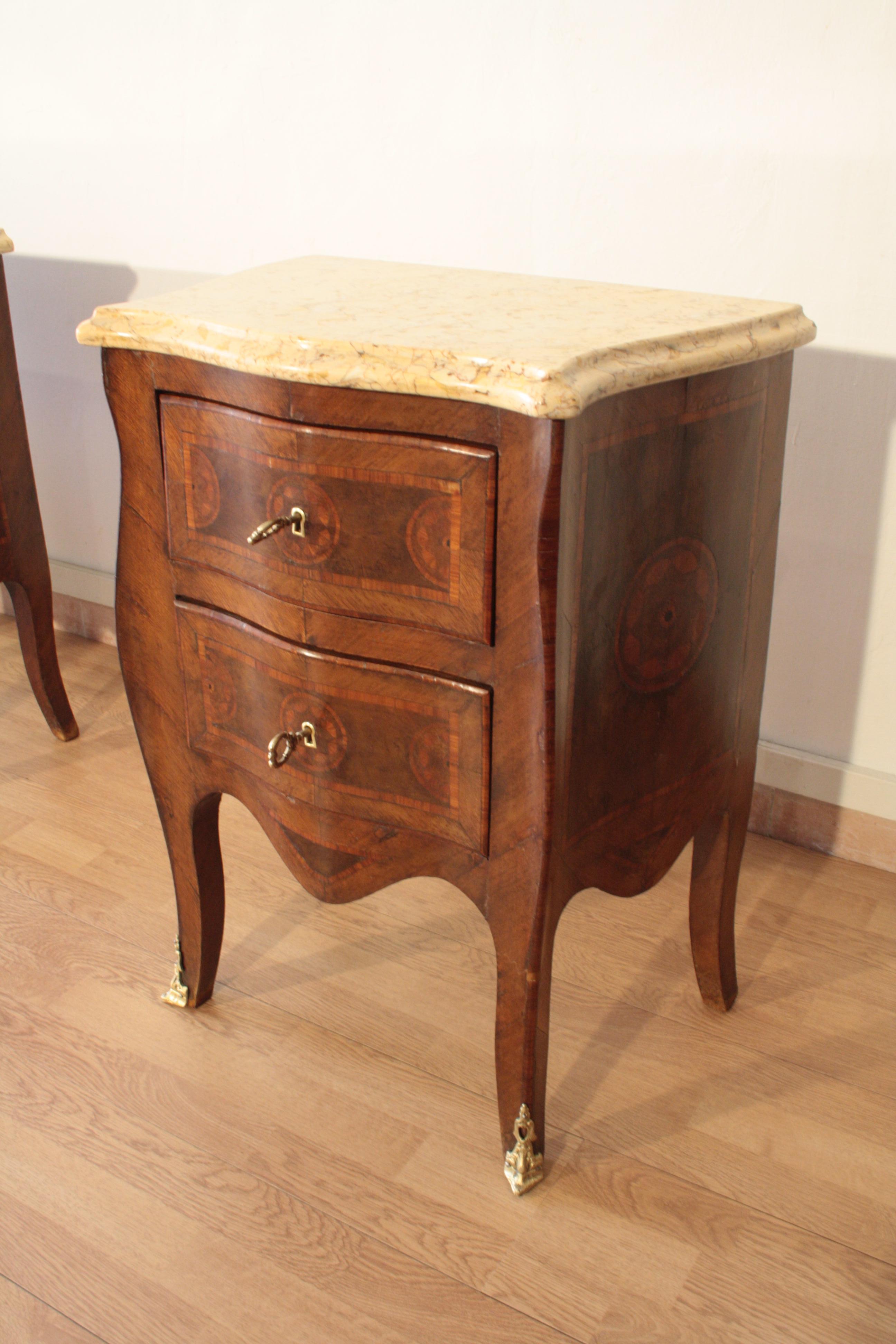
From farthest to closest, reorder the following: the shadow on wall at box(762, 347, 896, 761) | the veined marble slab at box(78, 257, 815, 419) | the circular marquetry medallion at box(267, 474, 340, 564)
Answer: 1. the shadow on wall at box(762, 347, 896, 761)
2. the circular marquetry medallion at box(267, 474, 340, 564)
3. the veined marble slab at box(78, 257, 815, 419)

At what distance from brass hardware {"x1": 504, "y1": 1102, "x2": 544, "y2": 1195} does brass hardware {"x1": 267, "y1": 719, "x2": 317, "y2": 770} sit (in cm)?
44

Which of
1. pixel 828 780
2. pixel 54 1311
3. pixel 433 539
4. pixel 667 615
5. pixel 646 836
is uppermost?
pixel 433 539

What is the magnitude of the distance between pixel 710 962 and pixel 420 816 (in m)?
0.52

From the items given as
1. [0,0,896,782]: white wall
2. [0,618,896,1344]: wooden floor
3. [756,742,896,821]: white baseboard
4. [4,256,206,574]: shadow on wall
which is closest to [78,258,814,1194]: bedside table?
[0,618,896,1344]: wooden floor

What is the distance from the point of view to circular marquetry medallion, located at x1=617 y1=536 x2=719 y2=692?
3.54 ft

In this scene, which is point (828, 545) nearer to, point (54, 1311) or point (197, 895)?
point (197, 895)

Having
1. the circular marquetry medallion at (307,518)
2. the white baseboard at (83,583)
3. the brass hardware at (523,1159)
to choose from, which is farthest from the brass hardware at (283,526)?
the white baseboard at (83,583)

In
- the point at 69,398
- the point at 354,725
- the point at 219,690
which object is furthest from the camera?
the point at 69,398

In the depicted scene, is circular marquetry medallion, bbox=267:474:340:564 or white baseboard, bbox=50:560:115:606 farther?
white baseboard, bbox=50:560:115:606

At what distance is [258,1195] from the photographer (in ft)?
4.00

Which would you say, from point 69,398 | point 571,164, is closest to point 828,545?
point 571,164

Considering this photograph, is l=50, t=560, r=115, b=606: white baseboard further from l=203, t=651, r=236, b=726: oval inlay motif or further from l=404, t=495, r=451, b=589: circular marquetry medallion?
l=404, t=495, r=451, b=589: circular marquetry medallion

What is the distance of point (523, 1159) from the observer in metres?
1.21

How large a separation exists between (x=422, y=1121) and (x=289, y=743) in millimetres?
488
